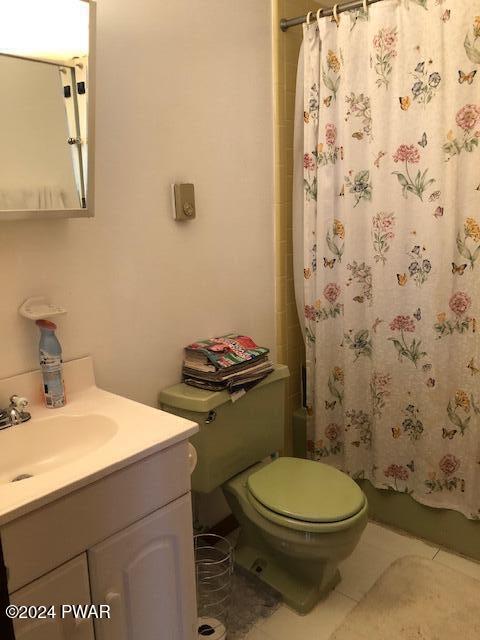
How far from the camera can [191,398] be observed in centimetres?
164

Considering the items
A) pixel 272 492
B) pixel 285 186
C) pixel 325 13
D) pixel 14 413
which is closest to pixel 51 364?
pixel 14 413

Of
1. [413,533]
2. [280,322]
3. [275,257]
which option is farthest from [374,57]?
[413,533]

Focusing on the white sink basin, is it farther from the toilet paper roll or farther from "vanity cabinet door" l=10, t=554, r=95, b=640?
the toilet paper roll

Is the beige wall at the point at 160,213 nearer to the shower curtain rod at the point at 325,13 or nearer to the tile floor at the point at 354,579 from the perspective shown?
the shower curtain rod at the point at 325,13

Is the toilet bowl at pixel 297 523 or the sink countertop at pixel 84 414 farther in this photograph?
the toilet bowl at pixel 297 523

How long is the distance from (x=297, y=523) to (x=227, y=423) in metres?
0.39

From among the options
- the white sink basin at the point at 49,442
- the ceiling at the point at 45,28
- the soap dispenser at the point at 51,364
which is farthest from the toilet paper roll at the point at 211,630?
the ceiling at the point at 45,28

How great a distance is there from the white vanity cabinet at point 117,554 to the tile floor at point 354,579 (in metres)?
0.44

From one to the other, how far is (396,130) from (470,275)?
1.86ft

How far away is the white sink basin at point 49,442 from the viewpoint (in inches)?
48.5

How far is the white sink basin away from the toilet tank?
390 millimetres

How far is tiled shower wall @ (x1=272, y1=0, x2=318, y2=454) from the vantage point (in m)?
2.05

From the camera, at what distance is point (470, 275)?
171 centimetres

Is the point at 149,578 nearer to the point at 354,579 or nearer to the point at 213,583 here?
the point at 213,583
